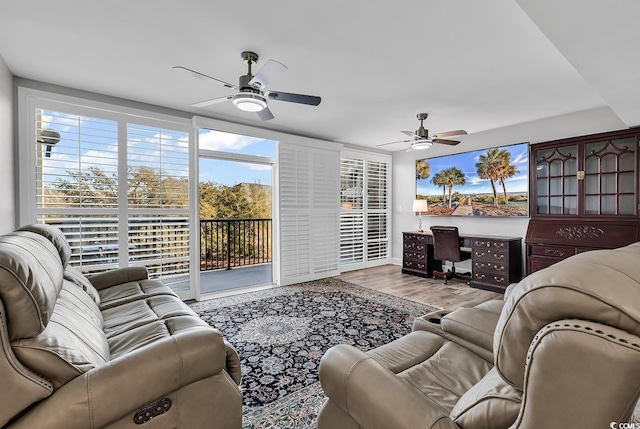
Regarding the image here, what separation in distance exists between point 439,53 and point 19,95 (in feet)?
13.0

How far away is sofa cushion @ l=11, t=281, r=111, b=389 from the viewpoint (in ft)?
3.30

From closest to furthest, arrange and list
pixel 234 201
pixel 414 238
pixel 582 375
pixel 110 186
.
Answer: pixel 582 375, pixel 110 186, pixel 414 238, pixel 234 201

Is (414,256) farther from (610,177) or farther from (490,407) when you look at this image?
(490,407)

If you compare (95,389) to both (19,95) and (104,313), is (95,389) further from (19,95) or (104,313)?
(19,95)

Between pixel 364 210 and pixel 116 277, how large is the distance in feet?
14.6

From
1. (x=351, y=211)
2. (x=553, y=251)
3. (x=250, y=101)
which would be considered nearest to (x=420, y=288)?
(x=553, y=251)

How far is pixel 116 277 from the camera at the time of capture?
275cm

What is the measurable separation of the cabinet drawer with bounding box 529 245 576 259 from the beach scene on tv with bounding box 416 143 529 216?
67cm

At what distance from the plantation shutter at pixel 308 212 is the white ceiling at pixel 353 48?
139cm

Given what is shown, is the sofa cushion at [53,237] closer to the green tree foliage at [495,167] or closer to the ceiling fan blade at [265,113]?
the ceiling fan blade at [265,113]

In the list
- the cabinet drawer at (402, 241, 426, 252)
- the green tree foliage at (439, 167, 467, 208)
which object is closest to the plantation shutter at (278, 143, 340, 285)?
the cabinet drawer at (402, 241, 426, 252)

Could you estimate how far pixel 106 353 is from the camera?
1441 mm

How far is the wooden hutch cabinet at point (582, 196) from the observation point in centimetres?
370

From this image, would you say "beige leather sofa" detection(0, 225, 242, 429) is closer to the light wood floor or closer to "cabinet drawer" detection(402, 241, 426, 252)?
the light wood floor
